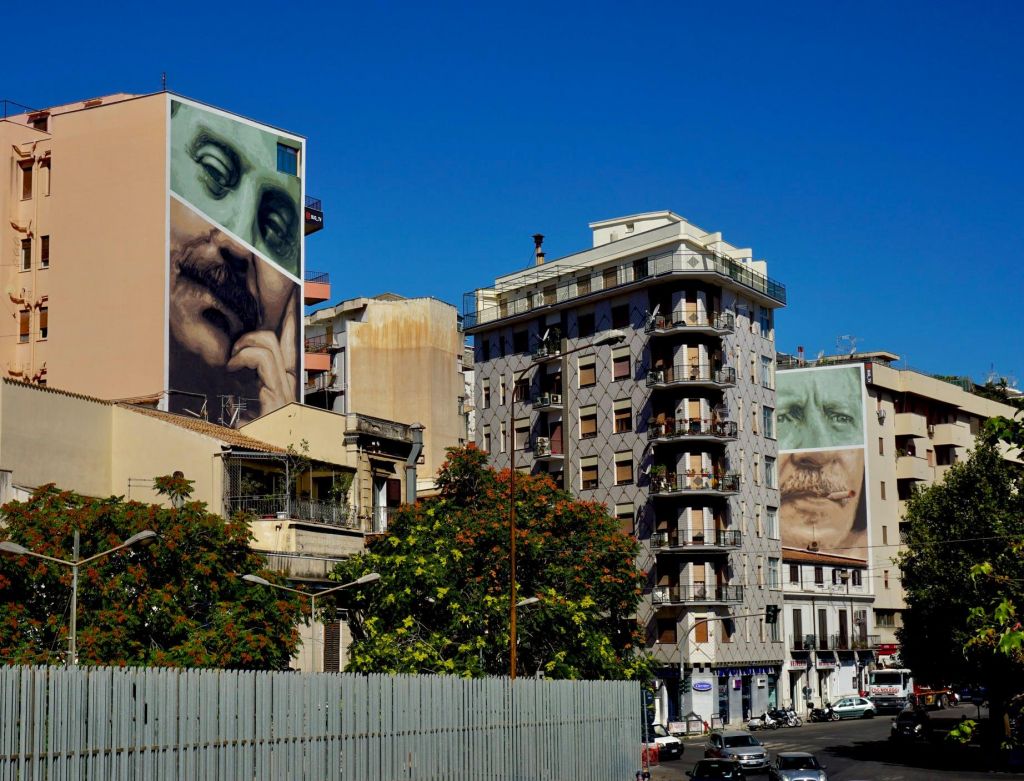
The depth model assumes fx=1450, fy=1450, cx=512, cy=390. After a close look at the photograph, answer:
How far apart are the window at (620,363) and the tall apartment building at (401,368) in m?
16.1

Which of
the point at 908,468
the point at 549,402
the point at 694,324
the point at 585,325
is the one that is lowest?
the point at 908,468

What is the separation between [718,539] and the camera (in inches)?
3381

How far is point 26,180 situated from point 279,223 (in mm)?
14167

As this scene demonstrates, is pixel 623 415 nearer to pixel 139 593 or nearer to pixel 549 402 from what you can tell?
pixel 549 402

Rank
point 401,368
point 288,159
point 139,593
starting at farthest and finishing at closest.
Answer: point 401,368 < point 288,159 < point 139,593

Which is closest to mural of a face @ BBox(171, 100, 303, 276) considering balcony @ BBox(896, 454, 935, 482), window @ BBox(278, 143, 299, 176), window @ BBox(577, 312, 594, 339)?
window @ BBox(278, 143, 299, 176)

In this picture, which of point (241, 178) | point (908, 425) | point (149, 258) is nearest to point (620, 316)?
point (241, 178)

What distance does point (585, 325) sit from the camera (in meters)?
91.6

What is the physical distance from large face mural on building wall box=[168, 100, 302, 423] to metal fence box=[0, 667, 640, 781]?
45.9 metres

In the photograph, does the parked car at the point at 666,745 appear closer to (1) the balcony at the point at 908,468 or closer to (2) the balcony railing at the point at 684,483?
(2) the balcony railing at the point at 684,483

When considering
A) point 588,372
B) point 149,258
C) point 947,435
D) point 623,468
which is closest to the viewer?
point 149,258

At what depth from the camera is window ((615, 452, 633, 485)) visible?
8762 cm

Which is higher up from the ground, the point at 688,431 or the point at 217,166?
the point at 217,166

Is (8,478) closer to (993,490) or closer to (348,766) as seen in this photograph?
(348,766)
